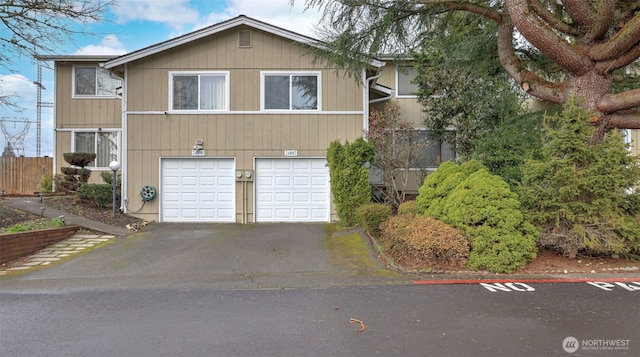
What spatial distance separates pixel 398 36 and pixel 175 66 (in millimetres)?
6941

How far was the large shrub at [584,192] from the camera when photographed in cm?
646

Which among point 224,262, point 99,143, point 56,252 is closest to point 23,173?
point 99,143

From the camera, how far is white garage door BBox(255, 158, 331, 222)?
11859 mm

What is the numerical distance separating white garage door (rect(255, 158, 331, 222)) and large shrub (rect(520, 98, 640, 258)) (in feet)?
20.2

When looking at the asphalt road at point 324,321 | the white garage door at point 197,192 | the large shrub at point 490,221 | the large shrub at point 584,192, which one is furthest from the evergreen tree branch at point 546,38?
the white garage door at point 197,192

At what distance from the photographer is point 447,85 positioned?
1222cm

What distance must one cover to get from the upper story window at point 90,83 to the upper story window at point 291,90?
7538 mm

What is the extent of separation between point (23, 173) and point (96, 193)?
838 centimetres

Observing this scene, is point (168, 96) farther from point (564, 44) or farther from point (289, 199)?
point (564, 44)

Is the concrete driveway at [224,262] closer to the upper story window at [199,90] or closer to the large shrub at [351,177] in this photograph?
the large shrub at [351,177]

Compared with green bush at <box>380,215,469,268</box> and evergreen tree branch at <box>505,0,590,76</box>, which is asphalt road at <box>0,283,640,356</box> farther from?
evergreen tree branch at <box>505,0,590,76</box>

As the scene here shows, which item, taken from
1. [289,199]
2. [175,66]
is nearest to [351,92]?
[289,199]

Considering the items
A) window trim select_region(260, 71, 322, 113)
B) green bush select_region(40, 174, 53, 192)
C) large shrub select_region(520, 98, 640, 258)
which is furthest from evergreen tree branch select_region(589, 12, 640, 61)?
green bush select_region(40, 174, 53, 192)

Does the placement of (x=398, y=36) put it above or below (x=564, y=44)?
above
